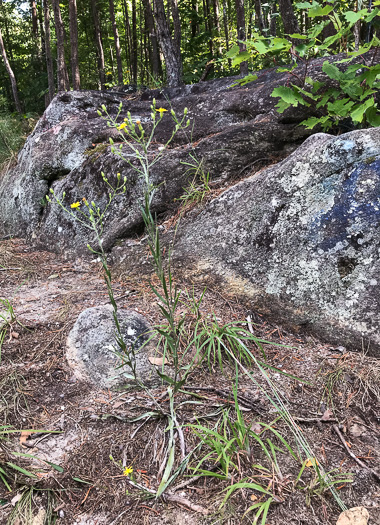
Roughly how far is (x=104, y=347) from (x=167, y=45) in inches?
230

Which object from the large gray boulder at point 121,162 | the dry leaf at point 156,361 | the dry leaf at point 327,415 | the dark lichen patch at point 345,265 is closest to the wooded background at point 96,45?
the large gray boulder at point 121,162

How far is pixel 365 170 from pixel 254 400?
65.7 inches

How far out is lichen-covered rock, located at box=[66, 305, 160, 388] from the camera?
1980 mm

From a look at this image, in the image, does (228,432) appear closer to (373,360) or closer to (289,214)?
(373,360)

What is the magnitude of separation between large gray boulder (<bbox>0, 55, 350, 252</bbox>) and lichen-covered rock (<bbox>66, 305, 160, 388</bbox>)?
2.95 feet

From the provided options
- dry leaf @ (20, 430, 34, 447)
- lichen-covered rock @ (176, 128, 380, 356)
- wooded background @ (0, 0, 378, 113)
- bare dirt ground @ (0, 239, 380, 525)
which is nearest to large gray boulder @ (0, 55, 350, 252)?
lichen-covered rock @ (176, 128, 380, 356)

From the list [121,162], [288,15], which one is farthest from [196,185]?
[288,15]

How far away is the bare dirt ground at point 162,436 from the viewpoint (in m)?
1.32

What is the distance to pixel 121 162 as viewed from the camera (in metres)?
3.82

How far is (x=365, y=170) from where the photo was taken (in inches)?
93.7

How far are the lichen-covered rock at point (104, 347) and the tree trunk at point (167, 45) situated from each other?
5336 mm

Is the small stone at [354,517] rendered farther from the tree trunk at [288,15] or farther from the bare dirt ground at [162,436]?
the tree trunk at [288,15]

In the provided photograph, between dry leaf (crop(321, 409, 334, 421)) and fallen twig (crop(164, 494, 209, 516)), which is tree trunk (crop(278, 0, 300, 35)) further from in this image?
fallen twig (crop(164, 494, 209, 516))

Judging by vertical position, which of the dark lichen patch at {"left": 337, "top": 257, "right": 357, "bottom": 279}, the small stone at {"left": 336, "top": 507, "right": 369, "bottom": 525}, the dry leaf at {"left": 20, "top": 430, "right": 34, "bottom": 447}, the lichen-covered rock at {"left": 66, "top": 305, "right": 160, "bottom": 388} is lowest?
the small stone at {"left": 336, "top": 507, "right": 369, "bottom": 525}
